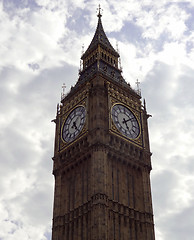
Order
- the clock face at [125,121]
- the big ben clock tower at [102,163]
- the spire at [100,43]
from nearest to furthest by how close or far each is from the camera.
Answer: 1. the big ben clock tower at [102,163]
2. the clock face at [125,121]
3. the spire at [100,43]

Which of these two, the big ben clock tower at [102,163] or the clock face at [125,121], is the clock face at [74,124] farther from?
the clock face at [125,121]

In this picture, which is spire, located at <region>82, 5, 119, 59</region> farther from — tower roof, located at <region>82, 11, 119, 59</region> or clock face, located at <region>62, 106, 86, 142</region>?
clock face, located at <region>62, 106, 86, 142</region>

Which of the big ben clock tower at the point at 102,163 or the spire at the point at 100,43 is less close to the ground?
the spire at the point at 100,43

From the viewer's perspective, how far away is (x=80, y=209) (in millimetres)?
56250

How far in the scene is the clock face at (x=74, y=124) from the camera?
63312 millimetres

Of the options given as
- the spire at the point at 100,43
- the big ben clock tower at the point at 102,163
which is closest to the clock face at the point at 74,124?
the big ben clock tower at the point at 102,163

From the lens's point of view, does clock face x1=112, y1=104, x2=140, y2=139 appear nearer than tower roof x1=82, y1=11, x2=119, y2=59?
Yes

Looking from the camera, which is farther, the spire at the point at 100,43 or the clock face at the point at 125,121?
the spire at the point at 100,43

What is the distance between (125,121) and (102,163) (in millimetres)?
9804

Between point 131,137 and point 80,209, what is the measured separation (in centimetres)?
1355

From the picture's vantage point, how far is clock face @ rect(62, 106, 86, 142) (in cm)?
6331

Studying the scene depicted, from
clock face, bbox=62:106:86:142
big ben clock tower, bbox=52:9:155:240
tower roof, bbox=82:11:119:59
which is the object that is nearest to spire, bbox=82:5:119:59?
tower roof, bbox=82:11:119:59

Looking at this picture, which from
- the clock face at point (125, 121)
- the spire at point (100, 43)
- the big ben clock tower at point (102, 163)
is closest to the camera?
the big ben clock tower at point (102, 163)

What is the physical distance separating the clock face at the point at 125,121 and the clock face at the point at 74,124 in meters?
4.77
